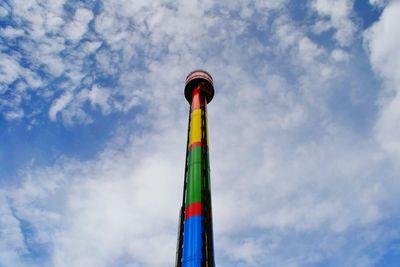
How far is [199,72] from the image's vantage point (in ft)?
126

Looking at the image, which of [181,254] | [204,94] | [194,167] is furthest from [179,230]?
[204,94]

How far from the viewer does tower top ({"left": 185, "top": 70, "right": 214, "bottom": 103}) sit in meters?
37.5

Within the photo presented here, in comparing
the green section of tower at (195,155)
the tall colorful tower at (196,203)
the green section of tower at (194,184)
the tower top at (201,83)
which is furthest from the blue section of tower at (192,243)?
the tower top at (201,83)

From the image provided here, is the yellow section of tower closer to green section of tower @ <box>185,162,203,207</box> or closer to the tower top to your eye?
green section of tower @ <box>185,162,203,207</box>

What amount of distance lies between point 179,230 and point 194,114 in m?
12.6

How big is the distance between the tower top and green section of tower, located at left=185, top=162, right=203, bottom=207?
40.8 ft

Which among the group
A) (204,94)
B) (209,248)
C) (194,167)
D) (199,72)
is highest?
(199,72)

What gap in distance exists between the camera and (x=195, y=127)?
31234mm

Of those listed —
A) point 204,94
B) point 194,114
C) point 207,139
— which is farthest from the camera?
point 204,94

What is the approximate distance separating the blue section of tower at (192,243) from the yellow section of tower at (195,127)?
8.51m

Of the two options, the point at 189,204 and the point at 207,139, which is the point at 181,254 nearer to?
the point at 189,204

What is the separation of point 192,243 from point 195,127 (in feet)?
40.1

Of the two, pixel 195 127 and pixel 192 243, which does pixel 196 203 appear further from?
pixel 195 127

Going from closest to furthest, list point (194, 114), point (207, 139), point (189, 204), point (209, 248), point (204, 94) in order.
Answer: point (209, 248) → point (189, 204) → point (207, 139) → point (194, 114) → point (204, 94)
